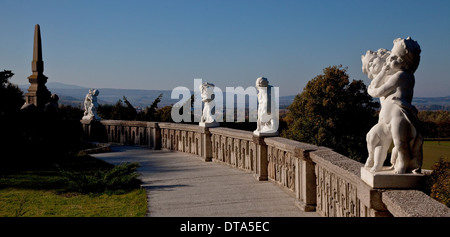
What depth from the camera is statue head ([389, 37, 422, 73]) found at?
3.56 meters

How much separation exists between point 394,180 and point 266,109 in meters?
4.73

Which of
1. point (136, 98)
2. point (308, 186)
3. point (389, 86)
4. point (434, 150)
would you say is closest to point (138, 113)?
point (136, 98)

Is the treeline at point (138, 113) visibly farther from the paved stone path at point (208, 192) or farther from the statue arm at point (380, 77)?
the statue arm at point (380, 77)

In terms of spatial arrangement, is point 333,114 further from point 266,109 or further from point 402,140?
point 402,140

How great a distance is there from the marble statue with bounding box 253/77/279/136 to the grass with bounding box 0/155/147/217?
272cm

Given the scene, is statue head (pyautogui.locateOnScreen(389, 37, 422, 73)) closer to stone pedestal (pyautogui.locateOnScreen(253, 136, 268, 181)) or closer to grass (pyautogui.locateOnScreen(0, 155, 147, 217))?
grass (pyautogui.locateOnScreen(0, 155, 147, 217))

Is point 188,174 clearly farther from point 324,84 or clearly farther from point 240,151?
point 324,84

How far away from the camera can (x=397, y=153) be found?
3670 mm

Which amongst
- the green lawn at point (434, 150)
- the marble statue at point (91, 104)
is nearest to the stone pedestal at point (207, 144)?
the marble statue at point (91, 104)

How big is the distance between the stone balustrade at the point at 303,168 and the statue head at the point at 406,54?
110 cm

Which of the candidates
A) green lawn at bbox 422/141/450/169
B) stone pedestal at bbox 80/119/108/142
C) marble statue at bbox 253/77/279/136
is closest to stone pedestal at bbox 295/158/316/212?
marble statue at bbox 253/77/279/136

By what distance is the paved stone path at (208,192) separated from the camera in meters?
6.15

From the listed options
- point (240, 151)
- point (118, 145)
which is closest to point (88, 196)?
point (240, 151)

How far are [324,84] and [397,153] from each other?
29455mm
